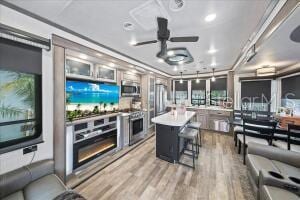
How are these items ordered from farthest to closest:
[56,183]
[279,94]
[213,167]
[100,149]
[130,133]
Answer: [279,94], [130,133], [100,149], [213,167], [56,183]

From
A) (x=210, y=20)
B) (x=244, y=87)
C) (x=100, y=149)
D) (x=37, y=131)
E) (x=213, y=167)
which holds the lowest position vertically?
(x=213, y=167)

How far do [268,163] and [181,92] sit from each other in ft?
17.3

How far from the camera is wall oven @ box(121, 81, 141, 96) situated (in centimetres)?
385

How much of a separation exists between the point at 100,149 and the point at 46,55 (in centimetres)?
213

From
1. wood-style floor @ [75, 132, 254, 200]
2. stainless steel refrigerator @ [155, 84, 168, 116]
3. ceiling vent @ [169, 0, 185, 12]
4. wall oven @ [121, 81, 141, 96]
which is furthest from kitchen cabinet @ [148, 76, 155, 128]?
ceiling vent @ [169, 0, 185, 12]

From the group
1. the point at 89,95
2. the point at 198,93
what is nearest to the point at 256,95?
the point at 198,93

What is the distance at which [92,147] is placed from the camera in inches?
109

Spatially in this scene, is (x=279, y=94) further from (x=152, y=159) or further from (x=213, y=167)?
(x=152, y=159)

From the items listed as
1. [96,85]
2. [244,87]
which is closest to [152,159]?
[96,85]

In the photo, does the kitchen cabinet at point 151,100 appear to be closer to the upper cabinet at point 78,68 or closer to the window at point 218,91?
the upper cabinet at point 78,68

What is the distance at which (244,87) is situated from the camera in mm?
5020

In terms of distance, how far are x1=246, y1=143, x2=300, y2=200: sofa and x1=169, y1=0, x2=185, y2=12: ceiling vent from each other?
7.45ft

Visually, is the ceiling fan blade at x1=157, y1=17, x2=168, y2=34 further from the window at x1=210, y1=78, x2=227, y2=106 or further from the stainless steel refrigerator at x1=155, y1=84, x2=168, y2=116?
the window at x1=210, y1=78, x2=227, y2=106

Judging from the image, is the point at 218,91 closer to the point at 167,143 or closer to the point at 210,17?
the point at 167,143
